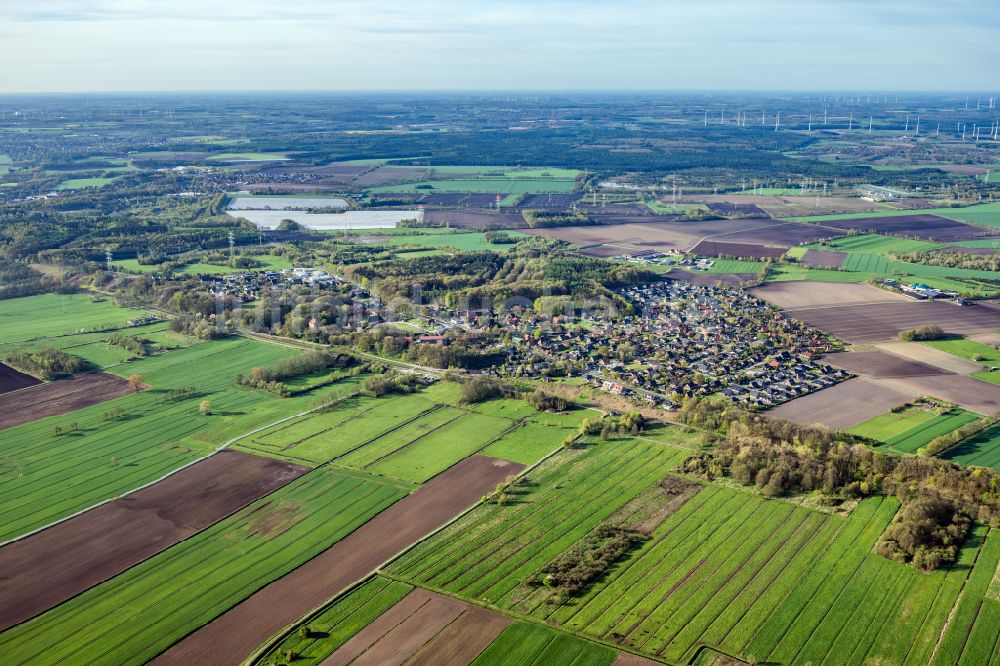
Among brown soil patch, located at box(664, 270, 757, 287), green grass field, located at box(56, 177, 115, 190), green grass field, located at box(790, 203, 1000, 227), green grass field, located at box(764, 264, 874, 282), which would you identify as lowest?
brown soil patch, located at box(664, 270, 757, 287)

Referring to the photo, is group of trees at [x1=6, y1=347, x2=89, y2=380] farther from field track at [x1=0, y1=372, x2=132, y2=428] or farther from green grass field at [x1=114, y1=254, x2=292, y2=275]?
green grass field at [x1=114, y1=254, x2=292, y2=275]

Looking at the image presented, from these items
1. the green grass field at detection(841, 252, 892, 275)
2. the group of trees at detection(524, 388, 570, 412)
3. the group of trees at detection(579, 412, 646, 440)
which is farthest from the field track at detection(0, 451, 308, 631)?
the green grass field at detection(841, 252, 892, 275)

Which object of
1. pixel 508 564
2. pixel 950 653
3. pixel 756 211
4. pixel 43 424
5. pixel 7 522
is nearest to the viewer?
pixel 950 653

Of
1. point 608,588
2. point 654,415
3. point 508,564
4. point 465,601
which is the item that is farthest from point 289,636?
point 654,415

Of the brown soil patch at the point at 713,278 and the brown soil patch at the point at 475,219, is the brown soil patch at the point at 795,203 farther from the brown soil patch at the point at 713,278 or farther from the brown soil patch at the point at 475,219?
the brown soil patch at the point at 713,278

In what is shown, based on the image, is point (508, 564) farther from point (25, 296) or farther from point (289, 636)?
point (25, 296)

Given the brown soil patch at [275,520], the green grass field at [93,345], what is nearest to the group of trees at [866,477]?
A: the brown soil patch at [275,520]

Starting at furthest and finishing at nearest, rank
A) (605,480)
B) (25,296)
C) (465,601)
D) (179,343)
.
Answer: (25,296) → (179,343) → (605,480) → (465,601)
